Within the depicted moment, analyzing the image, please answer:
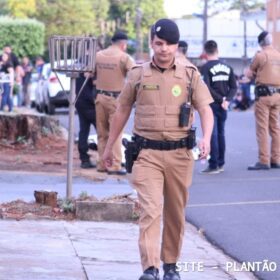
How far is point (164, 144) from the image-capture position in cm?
707

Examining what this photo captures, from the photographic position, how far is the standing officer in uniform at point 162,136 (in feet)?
22.8

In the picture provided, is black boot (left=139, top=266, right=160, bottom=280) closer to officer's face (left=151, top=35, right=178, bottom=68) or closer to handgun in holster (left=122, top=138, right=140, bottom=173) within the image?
handgun in holster (left=122, top=138, right=140, bottom=173)

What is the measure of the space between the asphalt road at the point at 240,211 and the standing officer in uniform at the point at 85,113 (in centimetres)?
170

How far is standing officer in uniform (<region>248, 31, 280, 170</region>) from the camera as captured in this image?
14.2 m

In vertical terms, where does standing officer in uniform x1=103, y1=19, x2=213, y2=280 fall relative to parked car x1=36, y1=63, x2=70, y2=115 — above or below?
above

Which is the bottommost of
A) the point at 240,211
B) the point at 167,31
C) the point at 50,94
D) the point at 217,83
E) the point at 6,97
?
the point at 50,94

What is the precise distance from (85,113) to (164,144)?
23.6ft

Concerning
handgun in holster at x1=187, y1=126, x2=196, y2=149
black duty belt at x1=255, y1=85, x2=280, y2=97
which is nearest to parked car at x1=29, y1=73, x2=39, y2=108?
black duty belt at x1=255, y1=85, x2=280, y2=97

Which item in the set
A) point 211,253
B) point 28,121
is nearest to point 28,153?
point 28,121

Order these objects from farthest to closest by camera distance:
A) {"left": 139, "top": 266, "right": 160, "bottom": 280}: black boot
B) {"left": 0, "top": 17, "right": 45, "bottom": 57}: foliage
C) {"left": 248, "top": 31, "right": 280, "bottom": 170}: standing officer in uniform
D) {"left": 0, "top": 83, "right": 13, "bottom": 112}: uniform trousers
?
{"left": 0, "top": 17, "right": 45, "bottom": 57}: foliage, {"left": 0, "top": 83, "right": 13, "bottom": 112}: uniform trousers, {"left": 248, "top": 31, "right": 280, "bottom": 170}: standing officer in uniform, {"left": 139, "top": 266, "right": 160, "bottom": 280}: black boot

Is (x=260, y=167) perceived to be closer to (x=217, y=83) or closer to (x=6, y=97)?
(x=217, y=83)

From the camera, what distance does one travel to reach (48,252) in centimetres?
826

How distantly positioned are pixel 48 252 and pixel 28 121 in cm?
870

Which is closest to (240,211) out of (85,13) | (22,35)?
(22,35)
